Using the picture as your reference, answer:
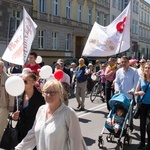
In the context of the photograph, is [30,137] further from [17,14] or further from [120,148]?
[17,14]

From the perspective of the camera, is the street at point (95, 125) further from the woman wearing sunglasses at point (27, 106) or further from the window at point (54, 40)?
the window at point (54, 40)

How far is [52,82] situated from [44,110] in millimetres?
330

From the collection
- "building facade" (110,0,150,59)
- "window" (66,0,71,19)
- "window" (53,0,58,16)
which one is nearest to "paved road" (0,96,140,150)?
"window" (53,0,58,16)

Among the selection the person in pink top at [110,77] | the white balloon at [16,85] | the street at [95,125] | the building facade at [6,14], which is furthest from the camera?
the building facade at [6,14]

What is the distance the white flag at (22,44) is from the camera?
714 cm

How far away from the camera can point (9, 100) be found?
5.15m

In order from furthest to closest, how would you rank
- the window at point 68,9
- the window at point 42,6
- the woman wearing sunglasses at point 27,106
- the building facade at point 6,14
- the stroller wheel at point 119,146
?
1. the window at point 68,9
2. the window at point 42,6
3. the building facade at point 6,14
4. the stroller wheel at point 119,146
5. the woman wearing sunglasses at point 27,106

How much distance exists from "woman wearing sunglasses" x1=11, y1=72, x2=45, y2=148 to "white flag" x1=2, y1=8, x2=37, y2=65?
278cm

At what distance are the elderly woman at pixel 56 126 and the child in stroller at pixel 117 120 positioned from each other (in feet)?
8.62

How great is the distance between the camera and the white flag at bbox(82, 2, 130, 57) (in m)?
8.39

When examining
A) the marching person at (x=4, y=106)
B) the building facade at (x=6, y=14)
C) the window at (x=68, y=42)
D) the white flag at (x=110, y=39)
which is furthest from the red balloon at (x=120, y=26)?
the window at (x=68, y=42)

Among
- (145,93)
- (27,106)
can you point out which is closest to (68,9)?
(145,93)

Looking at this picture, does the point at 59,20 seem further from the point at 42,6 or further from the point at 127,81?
the point at 127,81

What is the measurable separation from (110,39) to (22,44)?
2715mm
